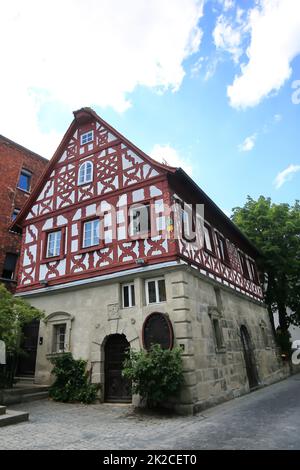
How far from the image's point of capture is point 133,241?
11.2 metres

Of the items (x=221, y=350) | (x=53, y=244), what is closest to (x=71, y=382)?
(x=221, y=350)

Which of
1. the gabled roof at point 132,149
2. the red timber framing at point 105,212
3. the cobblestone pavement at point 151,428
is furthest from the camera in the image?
the gabled roof at point 132,149

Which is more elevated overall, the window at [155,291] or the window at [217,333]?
the window at [155,291]

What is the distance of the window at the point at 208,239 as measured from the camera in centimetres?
1314

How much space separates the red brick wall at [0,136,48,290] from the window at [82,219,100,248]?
21.8 feet

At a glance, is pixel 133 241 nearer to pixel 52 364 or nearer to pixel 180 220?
pixel 180 220

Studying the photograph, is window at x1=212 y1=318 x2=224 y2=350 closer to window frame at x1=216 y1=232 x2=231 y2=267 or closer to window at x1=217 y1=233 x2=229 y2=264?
window frame at x1=216 y1=232 x2=231 y2=267

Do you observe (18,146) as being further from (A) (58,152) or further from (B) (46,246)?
(B) (46,246)

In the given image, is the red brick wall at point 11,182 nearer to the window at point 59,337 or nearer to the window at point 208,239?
the window at point 59,337

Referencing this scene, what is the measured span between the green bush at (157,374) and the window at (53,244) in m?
6.21

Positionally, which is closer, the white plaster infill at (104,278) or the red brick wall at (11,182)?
the white plaster infill at (104,278)

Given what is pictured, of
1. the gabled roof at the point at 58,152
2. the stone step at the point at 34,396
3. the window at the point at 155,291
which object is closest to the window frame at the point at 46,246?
the gabled roof at the point at 58,152

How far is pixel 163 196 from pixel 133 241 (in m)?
1.80
